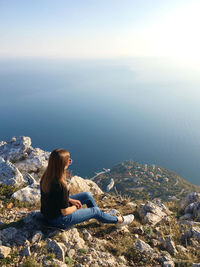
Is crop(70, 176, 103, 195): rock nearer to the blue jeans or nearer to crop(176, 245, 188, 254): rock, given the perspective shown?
the blue jeans

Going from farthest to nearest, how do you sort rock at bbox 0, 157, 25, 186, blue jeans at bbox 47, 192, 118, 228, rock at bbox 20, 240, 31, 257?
→ rock at bbox 0, 157, 25, 186
blue jeans at bbox 47, 192, 118, 228
rock at bbox 20, 240, 31, 257

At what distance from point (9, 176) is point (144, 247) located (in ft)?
15.9

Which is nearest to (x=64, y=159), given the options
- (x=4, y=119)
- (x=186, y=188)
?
(x=186, y=188)

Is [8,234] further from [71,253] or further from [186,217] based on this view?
[186,217]

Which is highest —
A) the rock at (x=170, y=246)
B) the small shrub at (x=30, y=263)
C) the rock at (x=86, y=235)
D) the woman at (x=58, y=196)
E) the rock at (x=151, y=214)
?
the woman at (x=58, y=196)

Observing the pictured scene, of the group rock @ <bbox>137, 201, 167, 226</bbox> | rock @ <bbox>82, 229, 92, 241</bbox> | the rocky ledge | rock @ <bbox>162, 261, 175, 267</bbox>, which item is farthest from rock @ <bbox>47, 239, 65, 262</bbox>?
rock @ <bbox>137, 201, 167, 226</bbox>

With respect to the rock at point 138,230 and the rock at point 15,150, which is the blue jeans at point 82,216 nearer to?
the rock at point 138,230

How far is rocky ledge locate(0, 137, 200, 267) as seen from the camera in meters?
3.54

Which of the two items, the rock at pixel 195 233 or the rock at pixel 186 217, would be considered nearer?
the rock at pixel 195 233

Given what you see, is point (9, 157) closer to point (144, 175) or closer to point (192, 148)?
point (144, 175)

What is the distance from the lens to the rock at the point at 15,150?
8648 mm

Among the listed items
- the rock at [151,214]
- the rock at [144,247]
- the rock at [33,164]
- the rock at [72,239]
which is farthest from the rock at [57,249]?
the rock at [33,164]

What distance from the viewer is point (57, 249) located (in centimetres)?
359

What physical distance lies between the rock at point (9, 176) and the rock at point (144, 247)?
4.36 meters
